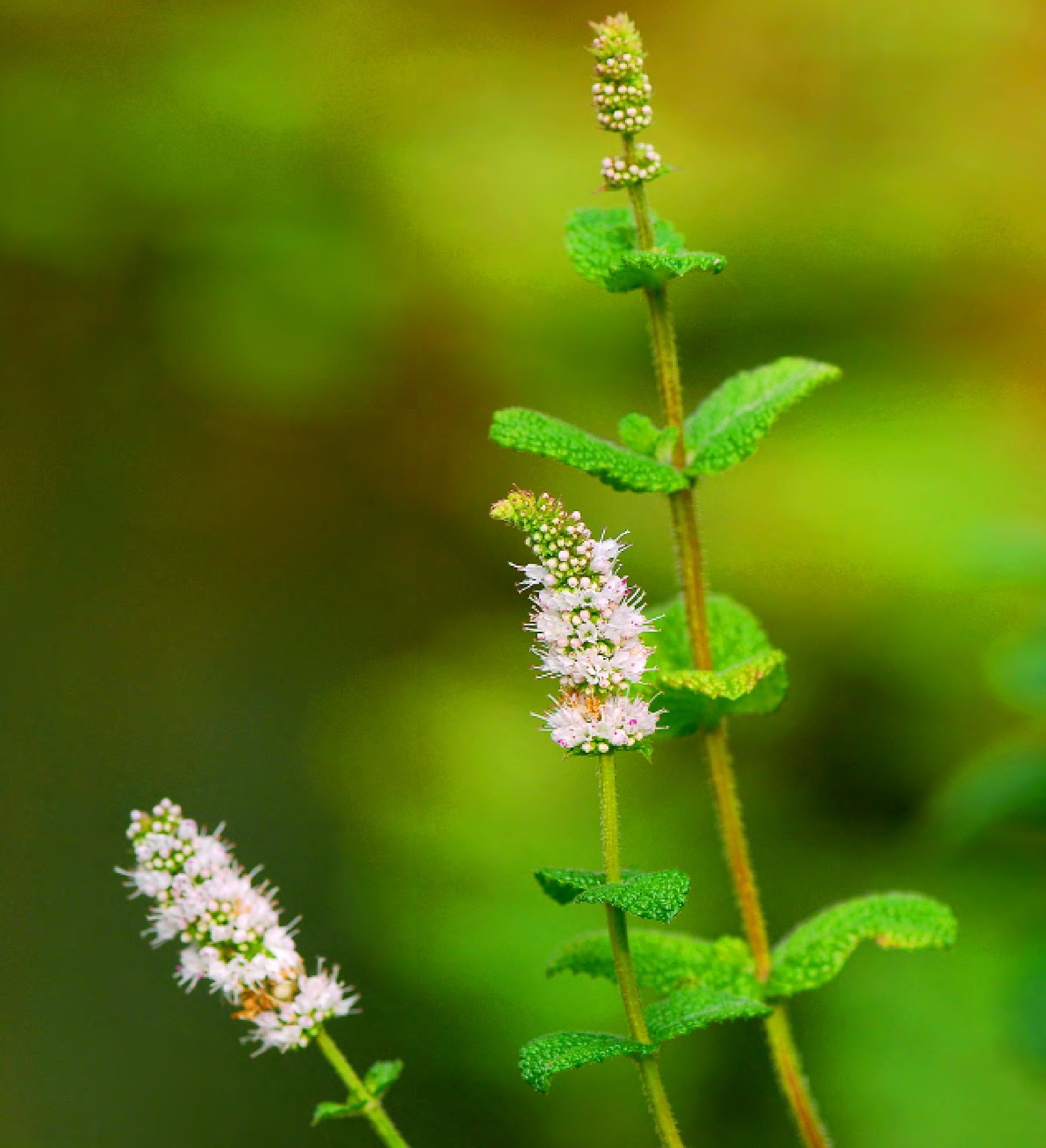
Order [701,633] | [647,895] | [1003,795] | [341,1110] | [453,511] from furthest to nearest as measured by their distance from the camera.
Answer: [453,511]
[1003,795]
[701,633]
[341,1110]
[647,895]

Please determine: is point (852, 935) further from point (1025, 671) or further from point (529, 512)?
point (1025, 671)

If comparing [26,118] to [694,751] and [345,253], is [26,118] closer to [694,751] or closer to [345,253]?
[345,253]

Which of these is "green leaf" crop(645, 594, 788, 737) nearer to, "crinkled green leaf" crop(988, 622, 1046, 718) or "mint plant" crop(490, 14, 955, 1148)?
"mint plant" crop(490, 14, 955, 1148)

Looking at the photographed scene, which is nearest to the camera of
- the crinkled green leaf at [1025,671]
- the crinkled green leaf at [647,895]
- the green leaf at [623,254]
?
the crinkled green leaf at [647,895]

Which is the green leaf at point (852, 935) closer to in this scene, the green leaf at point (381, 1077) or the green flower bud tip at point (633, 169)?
the green leaf at point (381, 1077)

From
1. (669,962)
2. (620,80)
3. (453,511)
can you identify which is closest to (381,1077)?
(669,962)

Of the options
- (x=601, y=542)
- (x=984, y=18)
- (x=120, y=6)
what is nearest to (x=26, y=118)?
(x=120, y=6)

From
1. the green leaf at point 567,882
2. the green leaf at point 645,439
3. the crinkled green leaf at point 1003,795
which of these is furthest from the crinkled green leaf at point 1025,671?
the green leaf at point 567,882
